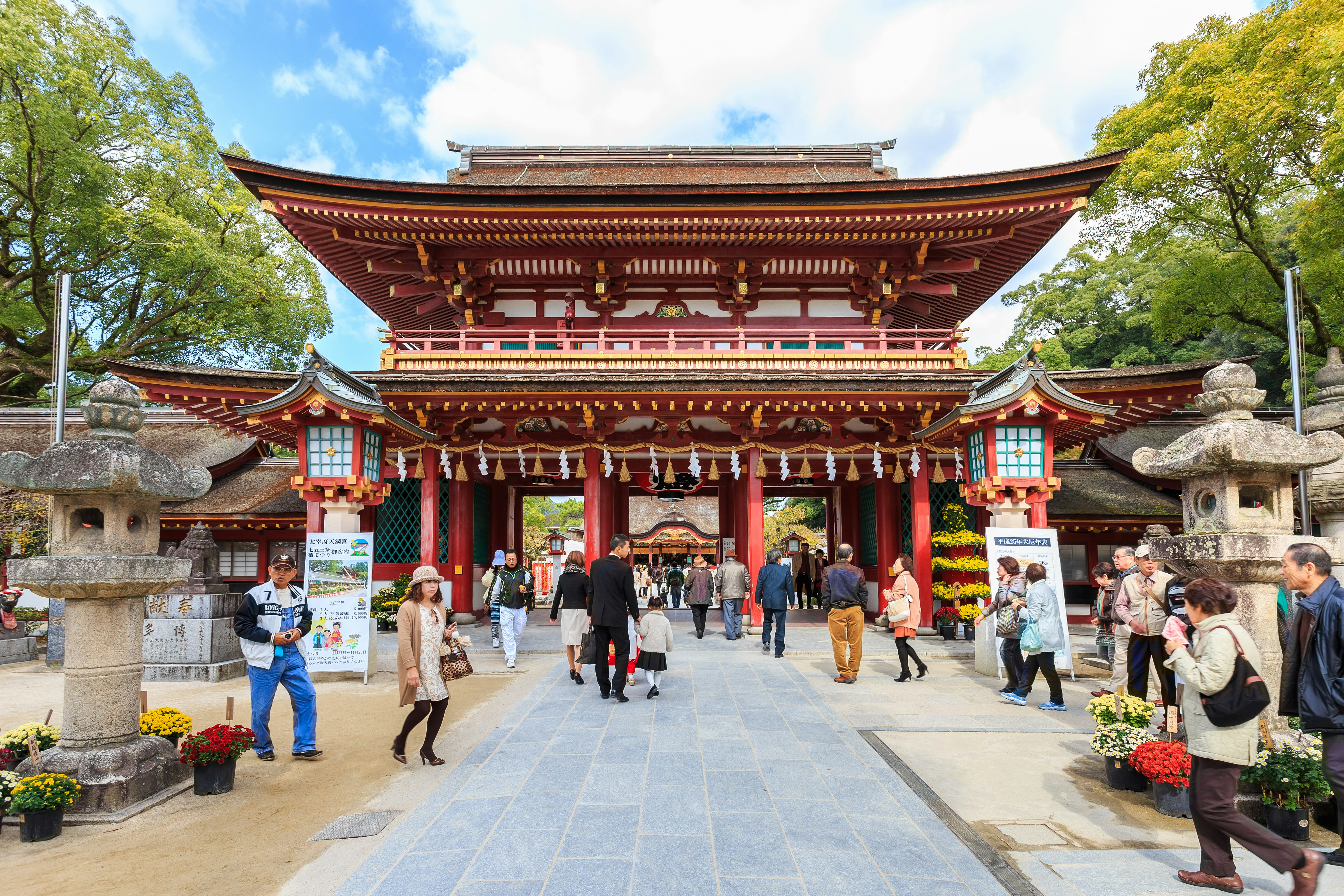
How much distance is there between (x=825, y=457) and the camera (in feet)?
47.8

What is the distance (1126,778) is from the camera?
4.99 m

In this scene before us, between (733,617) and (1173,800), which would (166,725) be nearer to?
(1173,800)

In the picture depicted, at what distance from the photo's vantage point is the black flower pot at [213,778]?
5.13 m

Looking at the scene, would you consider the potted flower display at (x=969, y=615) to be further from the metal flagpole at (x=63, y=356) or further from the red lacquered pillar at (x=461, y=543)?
the metal flagpole at (x=63, y=356)

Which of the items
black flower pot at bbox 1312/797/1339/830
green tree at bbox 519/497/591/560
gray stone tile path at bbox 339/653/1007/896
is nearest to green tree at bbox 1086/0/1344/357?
black flower pot at bbox 1312/797/1339/830

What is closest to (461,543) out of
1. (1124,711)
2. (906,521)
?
(906,521)

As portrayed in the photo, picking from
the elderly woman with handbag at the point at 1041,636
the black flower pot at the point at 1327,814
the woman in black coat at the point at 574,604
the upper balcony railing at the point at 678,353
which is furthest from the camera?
the upper balcony railing at the point at 678,353

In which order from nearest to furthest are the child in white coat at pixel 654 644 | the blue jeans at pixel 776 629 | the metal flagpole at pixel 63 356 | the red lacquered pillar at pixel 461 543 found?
the child in white coat at pixel 654 644, the blue jeans at pixel 776 629, the metal flagpole at pixel 63 356, the red lacquered pillar at pixel 461 543

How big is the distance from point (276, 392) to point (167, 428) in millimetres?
8881

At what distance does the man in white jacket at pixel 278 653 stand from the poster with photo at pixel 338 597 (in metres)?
3.34

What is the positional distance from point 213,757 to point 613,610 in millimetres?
3706

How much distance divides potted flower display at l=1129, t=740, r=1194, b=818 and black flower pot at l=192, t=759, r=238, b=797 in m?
7.02

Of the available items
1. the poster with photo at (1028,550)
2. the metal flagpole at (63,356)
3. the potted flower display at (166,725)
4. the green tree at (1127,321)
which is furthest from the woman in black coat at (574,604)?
the green tree at (1127,321)

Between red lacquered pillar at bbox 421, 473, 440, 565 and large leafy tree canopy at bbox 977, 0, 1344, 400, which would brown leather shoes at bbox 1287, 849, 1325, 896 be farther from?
large leafy tree canopy at bbox 977, 0, 1344, 400
